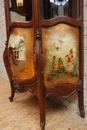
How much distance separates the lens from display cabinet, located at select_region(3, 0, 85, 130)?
0.92 meters

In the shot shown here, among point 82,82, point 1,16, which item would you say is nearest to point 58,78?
point 82,82

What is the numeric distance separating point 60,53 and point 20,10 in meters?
0.52

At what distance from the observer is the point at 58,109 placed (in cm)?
132

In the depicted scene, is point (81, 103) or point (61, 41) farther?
point (81, 103)

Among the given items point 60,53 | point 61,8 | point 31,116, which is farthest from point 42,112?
point 61,8

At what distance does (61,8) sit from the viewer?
3.43 ft

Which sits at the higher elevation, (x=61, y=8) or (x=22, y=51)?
(x=61, y=8)

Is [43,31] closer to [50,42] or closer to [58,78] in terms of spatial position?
[50,42]

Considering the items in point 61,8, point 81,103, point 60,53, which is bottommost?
point 81,103

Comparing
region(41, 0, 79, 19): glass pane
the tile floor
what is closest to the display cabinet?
region(41, 0, 79, 19): glass pane

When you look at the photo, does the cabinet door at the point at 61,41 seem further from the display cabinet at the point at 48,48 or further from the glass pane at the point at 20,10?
the glass pane at the point at 20,10

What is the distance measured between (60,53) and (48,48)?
100 mm

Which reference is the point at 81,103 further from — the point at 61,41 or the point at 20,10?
the point at 20,10

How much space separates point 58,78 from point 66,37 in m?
0.30
